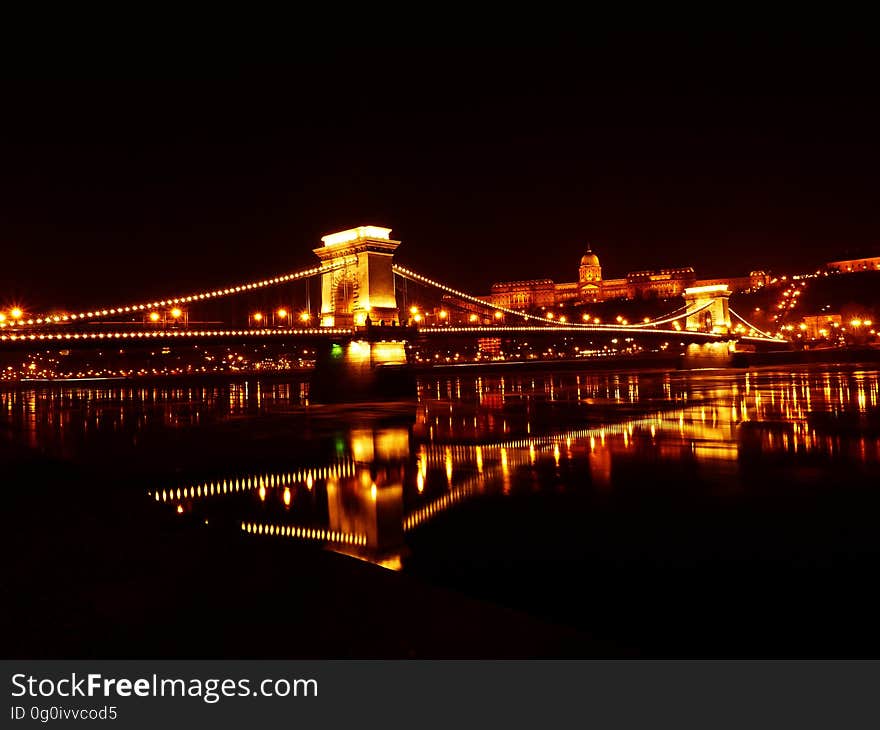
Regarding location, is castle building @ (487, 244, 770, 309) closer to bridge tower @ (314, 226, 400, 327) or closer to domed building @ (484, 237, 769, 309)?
domed building @ (484, 237, 769, 309)

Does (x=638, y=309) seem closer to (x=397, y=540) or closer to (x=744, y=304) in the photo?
(x=744, y=304)

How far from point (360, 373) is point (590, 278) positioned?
505 feet

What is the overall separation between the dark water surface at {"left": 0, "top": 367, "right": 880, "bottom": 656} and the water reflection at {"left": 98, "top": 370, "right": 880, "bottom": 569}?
67 mm

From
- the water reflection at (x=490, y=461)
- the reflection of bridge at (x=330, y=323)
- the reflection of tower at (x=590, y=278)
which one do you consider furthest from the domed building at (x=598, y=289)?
the water reflection at (x=490, y=461)

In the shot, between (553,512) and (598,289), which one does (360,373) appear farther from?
(598,289)

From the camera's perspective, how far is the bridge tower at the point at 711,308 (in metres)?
83.9

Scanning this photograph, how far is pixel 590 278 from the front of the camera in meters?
180

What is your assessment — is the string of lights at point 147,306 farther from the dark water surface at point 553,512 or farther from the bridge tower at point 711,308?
the bridge tower at point 711,308

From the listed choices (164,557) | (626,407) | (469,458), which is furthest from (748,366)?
(164,557)

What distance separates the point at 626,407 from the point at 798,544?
2087 centimetres

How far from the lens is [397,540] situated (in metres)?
8.34

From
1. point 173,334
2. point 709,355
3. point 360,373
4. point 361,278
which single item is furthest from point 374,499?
point 709,355

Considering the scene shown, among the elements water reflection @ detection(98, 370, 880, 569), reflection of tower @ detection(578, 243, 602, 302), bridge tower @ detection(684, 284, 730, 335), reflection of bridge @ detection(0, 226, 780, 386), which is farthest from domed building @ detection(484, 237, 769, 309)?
water reflection @ detection(98, 370, 880, 569)

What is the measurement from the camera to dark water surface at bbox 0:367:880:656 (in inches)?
228
